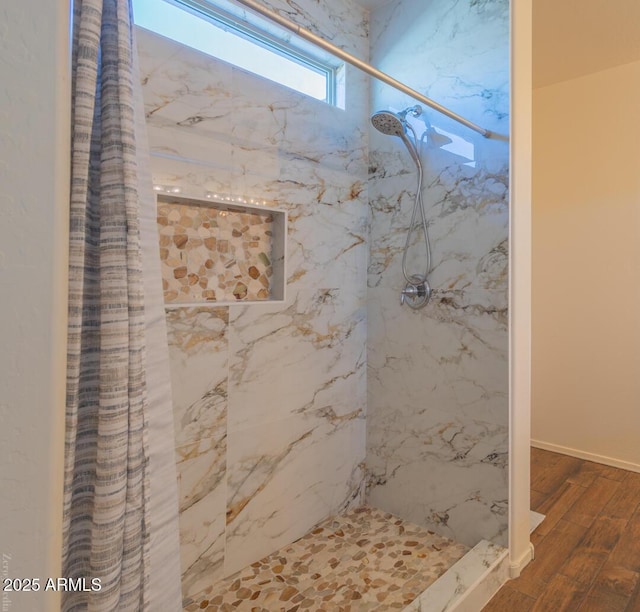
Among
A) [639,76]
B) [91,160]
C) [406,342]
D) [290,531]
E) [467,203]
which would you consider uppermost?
[639,76]

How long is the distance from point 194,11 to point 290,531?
86.7 inches

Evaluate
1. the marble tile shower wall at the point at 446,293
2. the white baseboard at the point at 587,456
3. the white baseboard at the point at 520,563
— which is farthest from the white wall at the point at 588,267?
the marble tile shower wall at the point at 446,293

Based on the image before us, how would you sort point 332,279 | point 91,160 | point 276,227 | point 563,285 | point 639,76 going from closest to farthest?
1. point 91,160
2. point 276,227
3. point 332,279
4. point 639,76
5. point 563,285

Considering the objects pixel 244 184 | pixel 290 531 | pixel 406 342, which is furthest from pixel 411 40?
pixel 290 531

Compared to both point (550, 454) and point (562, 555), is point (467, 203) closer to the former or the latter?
point (562, 555)

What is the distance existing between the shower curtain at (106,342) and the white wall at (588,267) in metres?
3.08

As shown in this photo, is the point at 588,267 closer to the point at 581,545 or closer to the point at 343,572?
the point at 581,545

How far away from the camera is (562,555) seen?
187 centimetres

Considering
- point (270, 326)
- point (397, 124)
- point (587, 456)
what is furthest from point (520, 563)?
point (397, 124)

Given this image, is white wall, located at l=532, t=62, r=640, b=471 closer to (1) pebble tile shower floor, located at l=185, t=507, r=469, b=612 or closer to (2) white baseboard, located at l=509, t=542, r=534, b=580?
(2) white baseboard, located at l=509, t=542, r=534, b=580

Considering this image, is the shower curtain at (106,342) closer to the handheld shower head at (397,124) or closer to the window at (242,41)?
the window at (242,41)

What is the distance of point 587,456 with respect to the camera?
2945 mm

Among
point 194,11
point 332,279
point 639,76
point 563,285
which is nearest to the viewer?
point 194,11

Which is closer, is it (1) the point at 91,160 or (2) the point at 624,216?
(1) the point at 91,160
